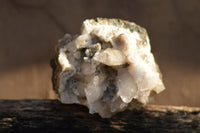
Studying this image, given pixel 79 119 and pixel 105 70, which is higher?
pixel 105 70

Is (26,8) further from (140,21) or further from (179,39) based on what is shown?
(179,39)

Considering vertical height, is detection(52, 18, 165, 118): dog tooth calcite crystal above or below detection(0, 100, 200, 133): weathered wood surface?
above

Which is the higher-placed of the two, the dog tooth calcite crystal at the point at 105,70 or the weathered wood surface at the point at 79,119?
the dog tooth calcite crystal at the point at 105,70

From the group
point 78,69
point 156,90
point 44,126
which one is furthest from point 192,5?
point 44,126
